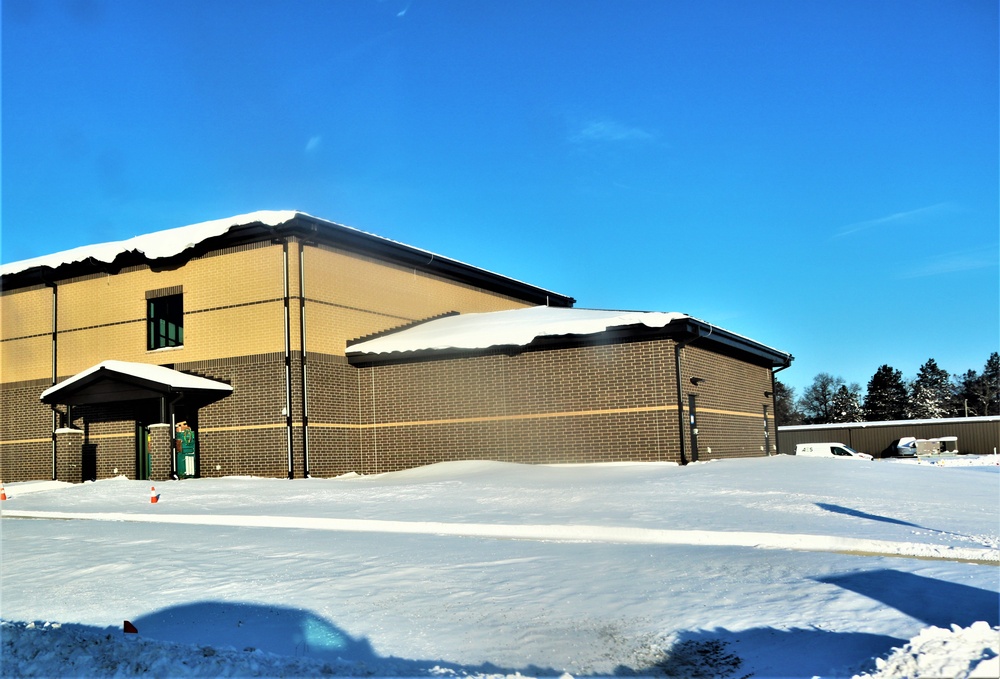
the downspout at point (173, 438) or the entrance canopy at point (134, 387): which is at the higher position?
the entrance canopy at point (134, 387)

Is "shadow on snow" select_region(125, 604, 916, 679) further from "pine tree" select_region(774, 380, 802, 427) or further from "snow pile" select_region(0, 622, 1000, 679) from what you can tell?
"pine tree" select_region(774, 380, 802, 427)

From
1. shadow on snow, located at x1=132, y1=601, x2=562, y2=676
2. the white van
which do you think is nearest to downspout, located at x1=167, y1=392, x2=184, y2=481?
shadow on snow, located at x1=132, y1=601, x2=562, y2=676

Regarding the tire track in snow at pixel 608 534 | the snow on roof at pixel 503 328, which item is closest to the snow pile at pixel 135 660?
the tire track in snow at pixel 608 534

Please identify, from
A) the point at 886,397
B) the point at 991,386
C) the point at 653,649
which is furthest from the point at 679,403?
the point at 991,386

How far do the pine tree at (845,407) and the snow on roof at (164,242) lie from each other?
8541 cm

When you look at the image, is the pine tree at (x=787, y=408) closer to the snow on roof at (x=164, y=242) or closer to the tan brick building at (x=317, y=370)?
the tan brick building at (x=317, y=370)

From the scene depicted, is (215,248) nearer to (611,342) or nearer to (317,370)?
(317,370)

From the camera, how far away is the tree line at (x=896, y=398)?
304 ft

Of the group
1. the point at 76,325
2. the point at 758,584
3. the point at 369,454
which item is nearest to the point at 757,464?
the point at 369,454

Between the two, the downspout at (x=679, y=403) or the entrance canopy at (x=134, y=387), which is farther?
the entrance canopy at (x=134, y=387)

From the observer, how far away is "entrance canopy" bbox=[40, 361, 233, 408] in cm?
2353

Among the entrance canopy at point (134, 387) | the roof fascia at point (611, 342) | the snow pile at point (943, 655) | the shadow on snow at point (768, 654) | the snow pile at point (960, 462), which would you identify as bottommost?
the snow pile at point (960, 462)

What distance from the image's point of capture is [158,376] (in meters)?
23.9

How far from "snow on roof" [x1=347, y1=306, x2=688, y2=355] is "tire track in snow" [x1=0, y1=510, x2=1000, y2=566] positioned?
9160mm
